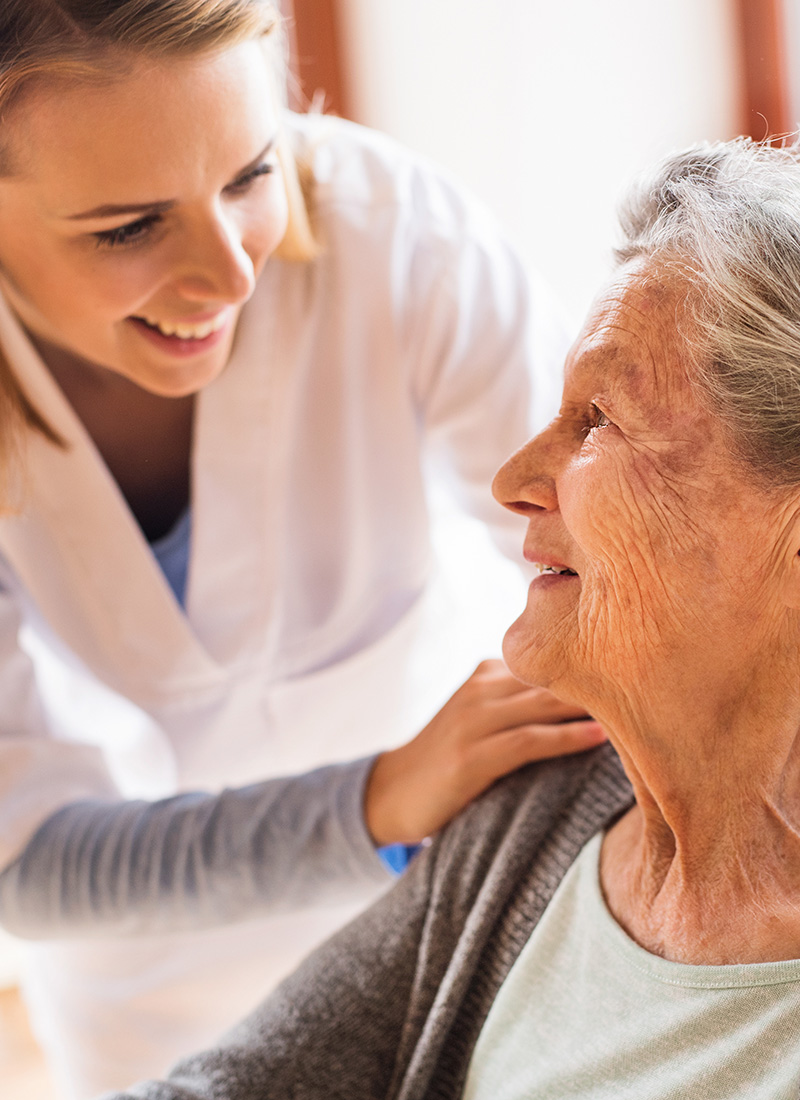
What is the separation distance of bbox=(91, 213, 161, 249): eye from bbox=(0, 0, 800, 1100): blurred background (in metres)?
1.96

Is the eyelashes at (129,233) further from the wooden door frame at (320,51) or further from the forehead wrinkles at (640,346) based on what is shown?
the wooden door frame at (320,51)

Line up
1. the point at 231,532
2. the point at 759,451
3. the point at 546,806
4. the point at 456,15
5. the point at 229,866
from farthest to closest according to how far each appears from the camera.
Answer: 1. the point at 456,15
2. the point at 231,532
3. the point at 229,866
4. the point at 546,806
5. the point at 759,451

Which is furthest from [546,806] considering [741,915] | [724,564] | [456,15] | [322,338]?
[456,15]

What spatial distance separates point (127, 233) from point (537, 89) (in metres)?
2.29

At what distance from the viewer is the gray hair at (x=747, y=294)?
3.03 ft

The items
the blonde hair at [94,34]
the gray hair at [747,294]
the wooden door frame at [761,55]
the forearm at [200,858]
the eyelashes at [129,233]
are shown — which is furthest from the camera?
the wooden door frame at [761,55]

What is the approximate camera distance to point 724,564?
985 millimetres

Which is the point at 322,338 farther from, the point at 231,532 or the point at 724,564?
the point at 724,564

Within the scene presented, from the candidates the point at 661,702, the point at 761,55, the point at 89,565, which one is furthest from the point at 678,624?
the point at 761,55

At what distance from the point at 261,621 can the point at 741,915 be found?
0.80 metres

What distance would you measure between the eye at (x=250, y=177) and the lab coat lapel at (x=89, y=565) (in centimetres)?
36

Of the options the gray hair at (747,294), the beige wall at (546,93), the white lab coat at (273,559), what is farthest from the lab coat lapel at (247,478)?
the beige wall at (546,93)

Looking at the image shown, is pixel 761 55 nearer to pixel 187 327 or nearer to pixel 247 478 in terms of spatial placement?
pixel 247 478

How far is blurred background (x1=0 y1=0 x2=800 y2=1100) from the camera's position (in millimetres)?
2975
